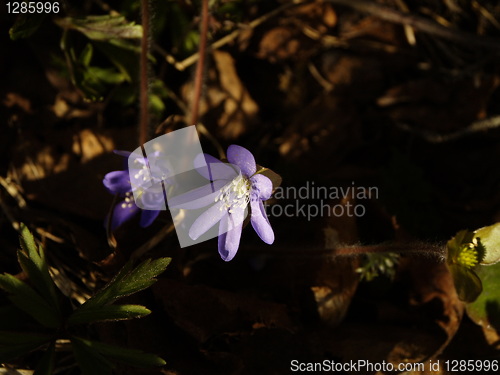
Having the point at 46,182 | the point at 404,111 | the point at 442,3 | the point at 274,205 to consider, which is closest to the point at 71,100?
the point at 46,182

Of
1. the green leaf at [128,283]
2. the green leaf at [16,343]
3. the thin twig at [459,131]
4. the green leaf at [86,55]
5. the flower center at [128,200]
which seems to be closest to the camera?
the green leaf at [16,343]

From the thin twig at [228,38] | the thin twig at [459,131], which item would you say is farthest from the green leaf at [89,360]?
the thin twig at [459,131]

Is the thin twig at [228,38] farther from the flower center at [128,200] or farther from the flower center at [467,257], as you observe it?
the flower center at [467,257]

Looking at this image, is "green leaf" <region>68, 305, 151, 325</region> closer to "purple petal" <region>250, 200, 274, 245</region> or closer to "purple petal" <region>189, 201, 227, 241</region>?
"purple petal" <region>189, 201, 227, 241</region>

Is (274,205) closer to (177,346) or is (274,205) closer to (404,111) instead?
(177,346)

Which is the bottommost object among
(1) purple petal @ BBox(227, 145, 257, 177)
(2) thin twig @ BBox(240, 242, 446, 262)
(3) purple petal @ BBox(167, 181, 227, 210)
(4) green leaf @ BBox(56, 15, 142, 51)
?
(2) thin twig @ BBox(240, 242, 446, 262)

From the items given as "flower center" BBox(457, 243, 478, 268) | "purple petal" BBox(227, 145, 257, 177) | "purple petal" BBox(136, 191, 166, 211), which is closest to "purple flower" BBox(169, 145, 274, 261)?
"purple petal" BBox(227, 145, 257, 177)

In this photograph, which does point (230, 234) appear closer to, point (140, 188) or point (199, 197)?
point (199, 197)
